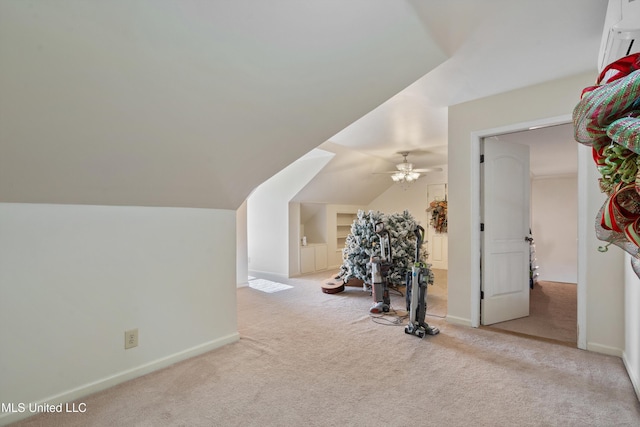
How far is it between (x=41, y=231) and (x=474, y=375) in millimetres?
3021

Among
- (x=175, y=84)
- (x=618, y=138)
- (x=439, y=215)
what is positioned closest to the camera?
(x=618, y=138)

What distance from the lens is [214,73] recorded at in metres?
1.72

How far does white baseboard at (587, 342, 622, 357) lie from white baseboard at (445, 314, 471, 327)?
97cm

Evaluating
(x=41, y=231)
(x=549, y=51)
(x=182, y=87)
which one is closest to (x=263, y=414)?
(x=41, y=231)

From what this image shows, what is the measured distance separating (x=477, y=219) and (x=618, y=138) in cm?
265

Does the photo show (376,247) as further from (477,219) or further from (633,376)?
(633,376)

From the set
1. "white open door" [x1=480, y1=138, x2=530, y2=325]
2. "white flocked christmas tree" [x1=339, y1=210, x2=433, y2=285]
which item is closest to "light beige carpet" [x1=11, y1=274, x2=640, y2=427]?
"white open door" [x1=480, y1=138, x2=530, y2=325]

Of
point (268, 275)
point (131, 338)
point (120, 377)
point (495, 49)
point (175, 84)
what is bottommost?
point (268, 275)

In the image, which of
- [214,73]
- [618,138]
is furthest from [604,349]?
[214,73]

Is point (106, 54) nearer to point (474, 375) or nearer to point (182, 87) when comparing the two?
point (182, 87)

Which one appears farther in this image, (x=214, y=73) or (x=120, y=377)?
(x=120, y=377)

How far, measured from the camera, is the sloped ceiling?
132 cm

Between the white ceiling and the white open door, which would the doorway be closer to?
the white open door
